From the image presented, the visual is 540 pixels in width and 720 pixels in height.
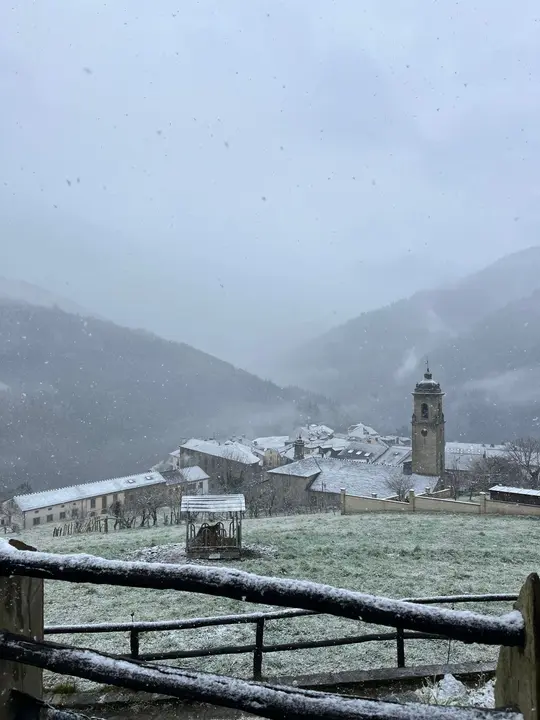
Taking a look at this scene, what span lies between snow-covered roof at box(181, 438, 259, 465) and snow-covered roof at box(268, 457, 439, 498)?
1902cm

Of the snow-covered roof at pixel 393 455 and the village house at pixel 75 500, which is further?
the snow-covered roof at pixel 393 455

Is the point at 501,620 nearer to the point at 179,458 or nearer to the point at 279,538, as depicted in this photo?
the point at 279,538

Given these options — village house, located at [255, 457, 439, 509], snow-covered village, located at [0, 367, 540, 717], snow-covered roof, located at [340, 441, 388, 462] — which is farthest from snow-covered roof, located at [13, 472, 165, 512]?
snow-covered roof, located at [340, 441, 388, 462]

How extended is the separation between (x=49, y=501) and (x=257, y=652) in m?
54.0

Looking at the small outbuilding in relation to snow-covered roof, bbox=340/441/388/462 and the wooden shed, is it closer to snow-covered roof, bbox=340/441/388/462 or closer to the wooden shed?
the wooden shed

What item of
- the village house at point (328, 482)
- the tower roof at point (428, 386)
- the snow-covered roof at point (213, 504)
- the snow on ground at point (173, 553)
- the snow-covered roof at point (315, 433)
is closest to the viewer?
the snow-covered roof at point (213, 504)

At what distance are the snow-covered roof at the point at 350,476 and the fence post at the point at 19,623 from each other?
47.4 metres

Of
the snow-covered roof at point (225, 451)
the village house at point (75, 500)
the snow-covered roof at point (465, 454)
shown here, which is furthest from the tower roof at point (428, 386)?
the village house at point (75, 500)

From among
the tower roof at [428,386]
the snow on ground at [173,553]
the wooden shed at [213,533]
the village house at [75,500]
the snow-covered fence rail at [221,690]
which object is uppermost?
the tower roof at [428,386]

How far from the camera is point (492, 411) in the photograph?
164m

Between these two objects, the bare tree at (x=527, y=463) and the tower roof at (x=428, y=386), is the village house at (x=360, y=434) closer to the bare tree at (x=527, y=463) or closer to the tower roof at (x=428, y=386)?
the bare tree at (x=527, y=463)

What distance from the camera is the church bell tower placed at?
51500 millimetres

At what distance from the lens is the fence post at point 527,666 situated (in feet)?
4.32

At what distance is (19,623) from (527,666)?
156 centimetres
